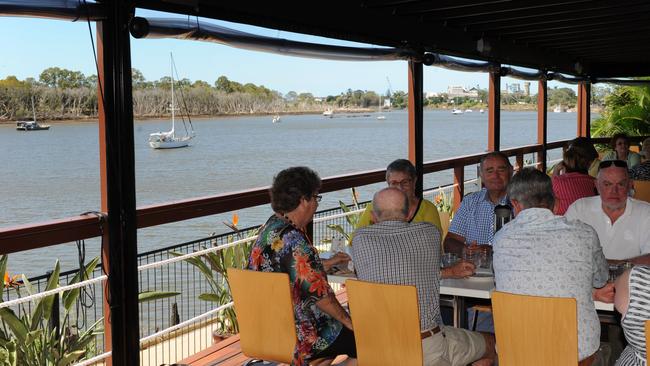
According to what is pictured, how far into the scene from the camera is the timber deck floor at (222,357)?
423cm

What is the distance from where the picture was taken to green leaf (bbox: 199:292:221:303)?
4809 mm

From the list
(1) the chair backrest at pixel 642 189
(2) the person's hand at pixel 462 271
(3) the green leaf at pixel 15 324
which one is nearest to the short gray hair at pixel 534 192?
(2) the person's hand at pixel 462 271

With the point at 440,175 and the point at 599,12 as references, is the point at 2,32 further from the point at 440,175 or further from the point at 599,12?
the point at 599,12

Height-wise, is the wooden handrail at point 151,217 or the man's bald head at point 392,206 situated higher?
the man's bald head at point 392,206

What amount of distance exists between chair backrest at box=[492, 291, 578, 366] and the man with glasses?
Result: 1.41 metres

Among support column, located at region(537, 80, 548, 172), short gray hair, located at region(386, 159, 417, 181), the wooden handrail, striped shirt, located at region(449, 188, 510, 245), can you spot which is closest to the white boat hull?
support column, located at region(537, 80, 548, 172)

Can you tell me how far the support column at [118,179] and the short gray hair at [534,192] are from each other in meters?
1.80

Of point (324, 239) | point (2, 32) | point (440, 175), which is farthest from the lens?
point (2, 32)

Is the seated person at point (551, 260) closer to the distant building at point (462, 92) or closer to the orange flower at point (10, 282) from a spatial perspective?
the orange flower at point (10, 282)

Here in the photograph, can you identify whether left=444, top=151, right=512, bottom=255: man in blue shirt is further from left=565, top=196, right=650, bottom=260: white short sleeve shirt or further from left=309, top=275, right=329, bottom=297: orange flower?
left=309, top=275, right=329, bottom=297: orange flower

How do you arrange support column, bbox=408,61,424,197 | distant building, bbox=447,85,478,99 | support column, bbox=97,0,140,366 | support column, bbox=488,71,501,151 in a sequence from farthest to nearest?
distant building, bbox=447,85,478,99 < support column, bbox=488,71,501,151 < support column, bbox=408,61,424,197 < support column, bbox=97,0,140,366

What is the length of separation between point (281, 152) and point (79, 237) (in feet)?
192

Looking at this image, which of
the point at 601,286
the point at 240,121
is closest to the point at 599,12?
the point at 601,286

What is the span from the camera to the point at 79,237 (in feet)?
11.0
